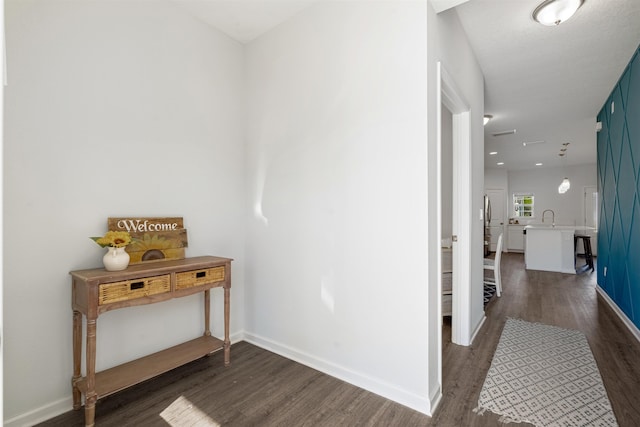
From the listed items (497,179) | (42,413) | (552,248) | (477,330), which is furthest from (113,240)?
(497,179)

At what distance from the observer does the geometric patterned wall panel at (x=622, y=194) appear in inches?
129

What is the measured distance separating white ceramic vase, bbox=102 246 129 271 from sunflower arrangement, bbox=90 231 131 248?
4 centimetres

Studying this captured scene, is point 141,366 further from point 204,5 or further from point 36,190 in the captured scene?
point 204,5

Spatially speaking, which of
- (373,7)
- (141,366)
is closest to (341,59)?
(373,7)

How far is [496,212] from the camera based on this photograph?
10.2m

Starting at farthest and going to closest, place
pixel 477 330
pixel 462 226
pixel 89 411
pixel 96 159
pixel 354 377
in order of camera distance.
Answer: pixel 477 330, pixel 462 226, pixel 354 377, pixel 96 159, pixel 89 411

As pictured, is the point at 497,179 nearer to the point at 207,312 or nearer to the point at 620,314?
the point at 620,314

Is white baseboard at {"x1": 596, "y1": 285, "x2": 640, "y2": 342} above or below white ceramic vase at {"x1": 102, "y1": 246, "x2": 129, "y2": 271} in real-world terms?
below

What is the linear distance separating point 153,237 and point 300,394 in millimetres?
1531

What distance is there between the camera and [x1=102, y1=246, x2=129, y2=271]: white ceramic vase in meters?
1.97

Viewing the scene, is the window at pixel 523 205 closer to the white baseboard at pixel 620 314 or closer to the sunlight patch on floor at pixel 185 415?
the white baseboard at pixel 620 314

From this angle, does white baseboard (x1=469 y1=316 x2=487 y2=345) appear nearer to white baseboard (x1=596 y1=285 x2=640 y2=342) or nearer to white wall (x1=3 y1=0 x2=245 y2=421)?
white baseboard (x1=596 y1=285 x2=640 y2=342)

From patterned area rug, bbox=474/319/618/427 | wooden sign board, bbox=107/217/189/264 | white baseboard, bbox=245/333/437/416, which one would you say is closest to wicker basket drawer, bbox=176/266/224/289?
wooden sign board, bbox=107/217/189/264

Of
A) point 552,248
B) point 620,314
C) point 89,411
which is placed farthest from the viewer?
point 552,248
